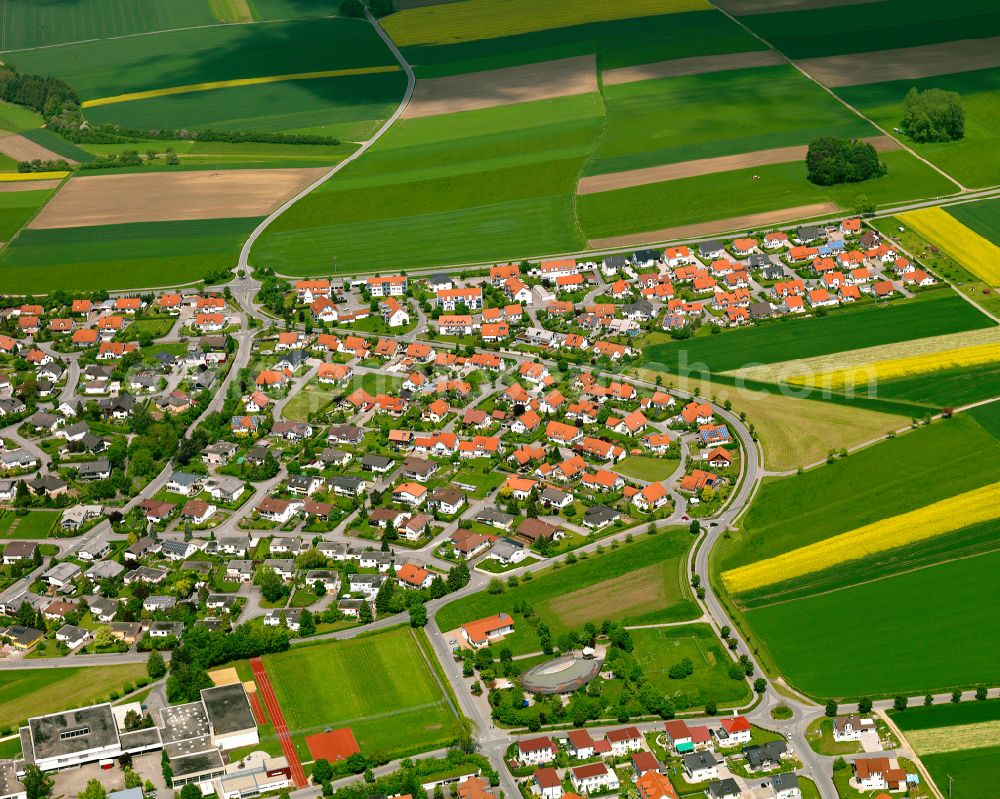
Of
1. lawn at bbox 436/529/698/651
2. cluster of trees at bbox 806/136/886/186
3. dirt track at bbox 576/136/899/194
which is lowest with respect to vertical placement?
lawn at bbox 436/529/698/651

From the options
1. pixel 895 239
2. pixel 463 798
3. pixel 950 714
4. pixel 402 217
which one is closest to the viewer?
pixel 463 798

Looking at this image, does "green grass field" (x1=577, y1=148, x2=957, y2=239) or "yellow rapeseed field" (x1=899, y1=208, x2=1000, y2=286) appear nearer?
"yellow rapeseed field" (x1=899, y1=208, x2=1000, y2=286)

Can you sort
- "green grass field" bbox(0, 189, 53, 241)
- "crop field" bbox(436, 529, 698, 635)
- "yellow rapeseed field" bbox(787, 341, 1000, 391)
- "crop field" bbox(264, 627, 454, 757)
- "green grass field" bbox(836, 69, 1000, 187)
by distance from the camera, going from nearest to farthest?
1. "crop field" bbox(264, 627, 454, 757)
2. "crop field" bbox(436, 529, 698, 635)
3. "yellow rapeseed field" bbox(787, 341, 1000, 391)
4. "green grass field" bbox(836, 69, 1000, 187)
5. "green grass field" bbox(0, 189, 53, 241)

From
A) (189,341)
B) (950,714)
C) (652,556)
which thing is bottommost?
(950,714)

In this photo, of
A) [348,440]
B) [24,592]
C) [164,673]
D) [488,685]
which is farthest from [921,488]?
[24,592]

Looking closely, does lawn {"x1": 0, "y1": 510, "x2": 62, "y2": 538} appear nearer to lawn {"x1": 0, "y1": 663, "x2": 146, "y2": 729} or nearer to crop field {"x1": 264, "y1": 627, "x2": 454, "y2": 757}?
lawn {"x1": 0, "y1": 663, "x2": 146, "y2": 729}

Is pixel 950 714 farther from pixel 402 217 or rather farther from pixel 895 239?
pixel 402 217

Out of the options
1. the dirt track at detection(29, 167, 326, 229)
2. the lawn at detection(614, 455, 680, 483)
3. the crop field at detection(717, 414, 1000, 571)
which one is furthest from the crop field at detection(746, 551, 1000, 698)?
the dirt track at detection(29, 167, 326, 229)
